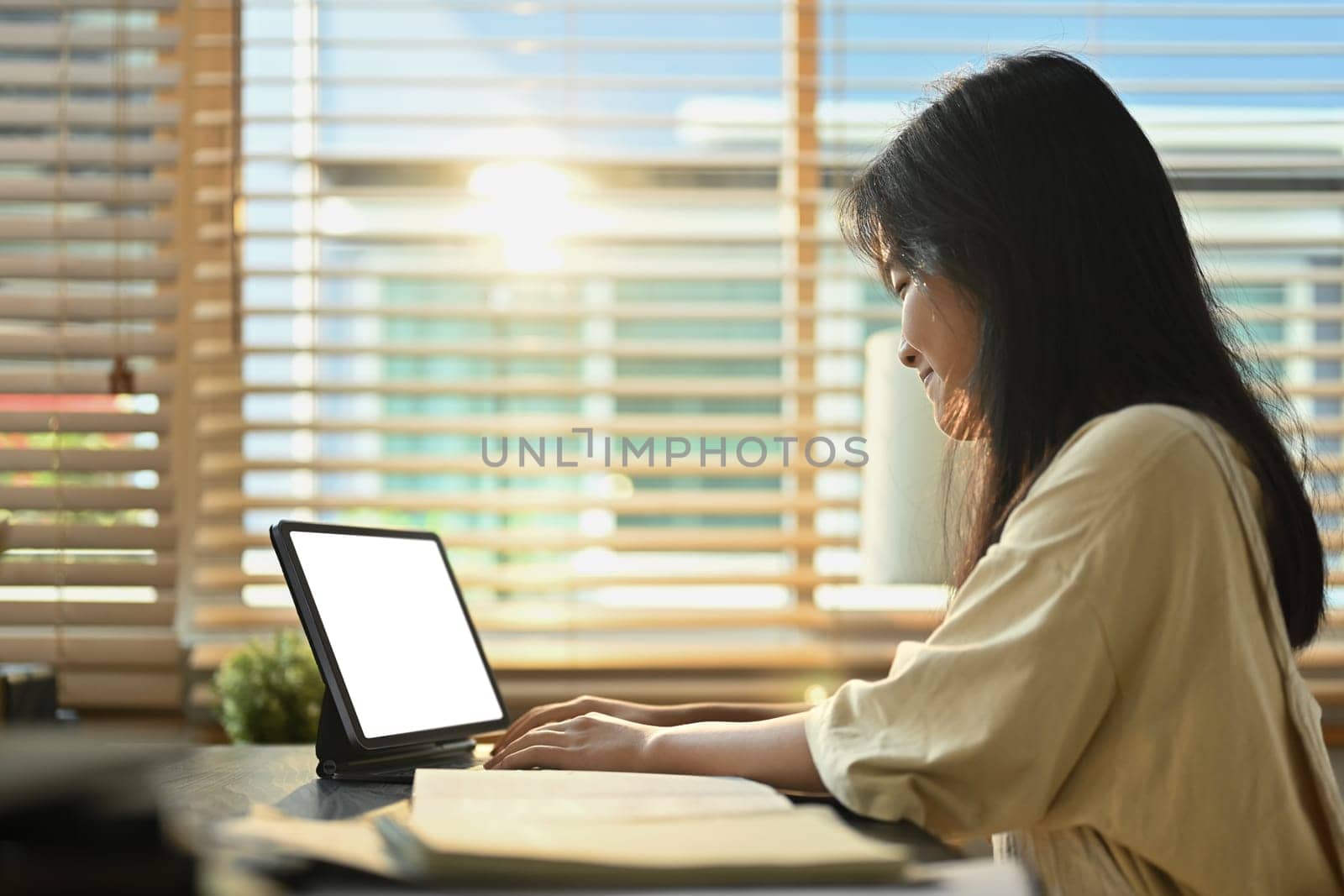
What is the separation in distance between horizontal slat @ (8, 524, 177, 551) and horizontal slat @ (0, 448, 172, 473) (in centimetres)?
9

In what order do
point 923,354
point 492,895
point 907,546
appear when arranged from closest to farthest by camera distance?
point 492,895
point 923,354
point 907,546

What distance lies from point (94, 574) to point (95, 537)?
2.3 inches

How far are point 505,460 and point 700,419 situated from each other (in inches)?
12.3

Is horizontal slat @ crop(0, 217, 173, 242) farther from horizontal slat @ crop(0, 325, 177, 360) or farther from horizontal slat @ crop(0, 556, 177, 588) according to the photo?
horizontal slat @ crop(0, 556, 177, 588)

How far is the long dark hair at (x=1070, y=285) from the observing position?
904 mm

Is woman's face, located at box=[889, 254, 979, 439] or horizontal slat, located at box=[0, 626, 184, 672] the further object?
horizontal slat, located at box=[0, 626, 184, 672]

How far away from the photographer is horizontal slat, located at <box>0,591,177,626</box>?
1.94 meters

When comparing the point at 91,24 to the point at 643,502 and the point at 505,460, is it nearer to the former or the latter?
the point at 505,460

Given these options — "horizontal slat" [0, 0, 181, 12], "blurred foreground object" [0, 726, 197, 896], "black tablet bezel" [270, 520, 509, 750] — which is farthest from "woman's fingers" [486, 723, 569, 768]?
"horizontal slat" [0, 0, 181, 12]

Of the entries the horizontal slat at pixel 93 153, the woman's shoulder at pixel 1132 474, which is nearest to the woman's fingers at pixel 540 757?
the woman's shoulder at pixel 1132 474

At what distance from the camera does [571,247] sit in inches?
80.3

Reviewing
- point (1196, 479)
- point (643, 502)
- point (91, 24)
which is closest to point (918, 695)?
point (1196, 479)

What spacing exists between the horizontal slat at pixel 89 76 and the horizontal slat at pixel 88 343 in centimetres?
29

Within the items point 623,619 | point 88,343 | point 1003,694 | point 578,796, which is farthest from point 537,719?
point 88,343
